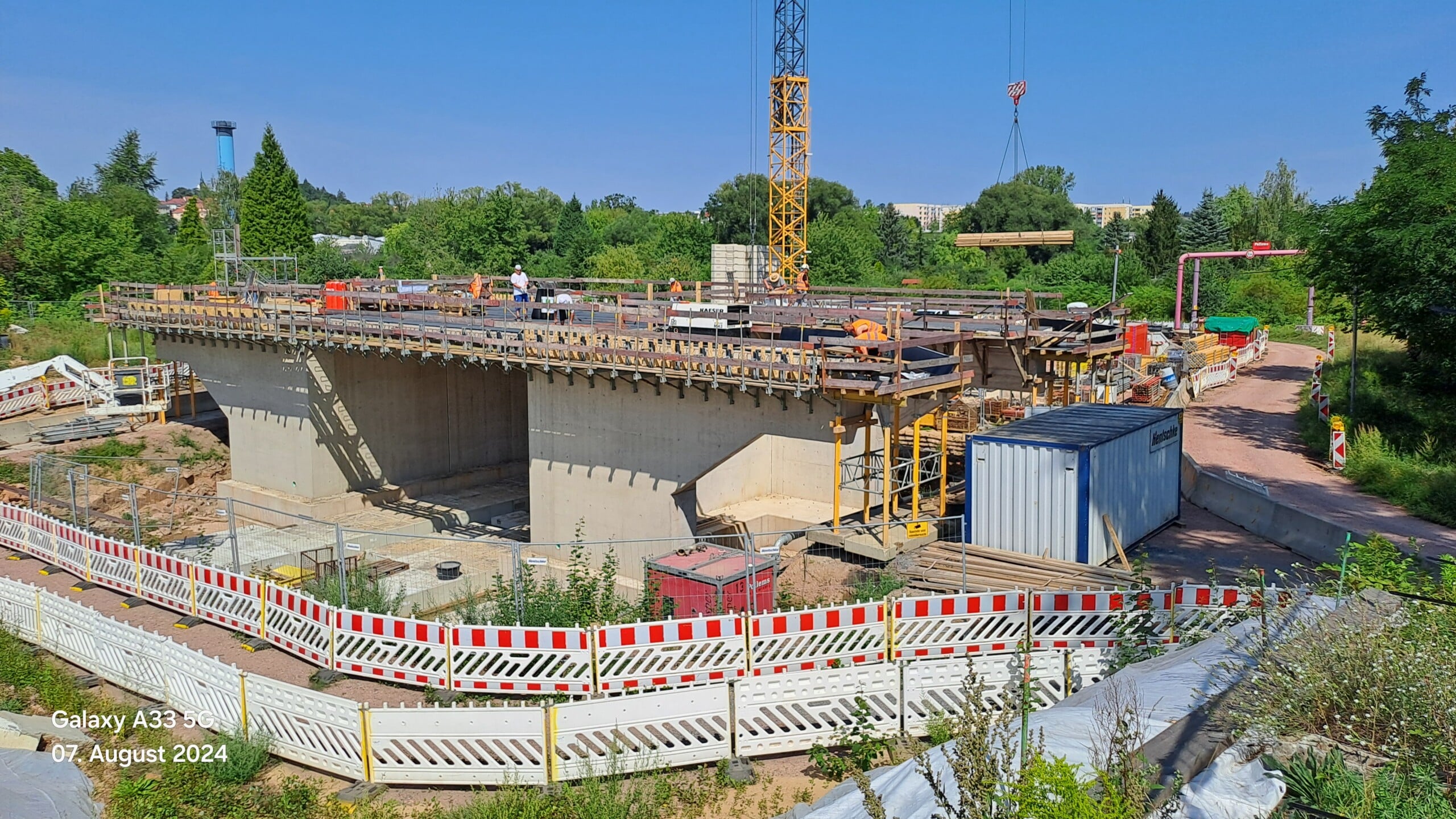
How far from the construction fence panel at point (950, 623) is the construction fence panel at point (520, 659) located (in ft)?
11.8

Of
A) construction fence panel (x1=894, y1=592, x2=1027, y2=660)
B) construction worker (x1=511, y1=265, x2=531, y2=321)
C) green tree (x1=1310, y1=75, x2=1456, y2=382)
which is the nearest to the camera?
construction fence panel (x1=894, y1=592, x2=1027, y2=660)

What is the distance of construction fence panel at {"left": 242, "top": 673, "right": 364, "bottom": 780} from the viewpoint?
10164mm

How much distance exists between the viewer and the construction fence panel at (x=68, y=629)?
1354 cm

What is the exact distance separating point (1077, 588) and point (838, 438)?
4.74 m

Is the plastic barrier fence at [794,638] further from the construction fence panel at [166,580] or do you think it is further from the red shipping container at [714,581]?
the construction fence panel at [166,580]

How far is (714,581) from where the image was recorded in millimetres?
14398

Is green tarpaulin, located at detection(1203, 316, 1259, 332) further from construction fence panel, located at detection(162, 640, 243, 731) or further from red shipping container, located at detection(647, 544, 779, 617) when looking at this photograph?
construction fence panel, located at detection(162, 640, 243, 731)

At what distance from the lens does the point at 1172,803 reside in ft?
19.4

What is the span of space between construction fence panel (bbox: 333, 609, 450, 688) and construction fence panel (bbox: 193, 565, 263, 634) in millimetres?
1992

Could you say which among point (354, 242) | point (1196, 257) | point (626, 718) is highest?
point (354, 242)

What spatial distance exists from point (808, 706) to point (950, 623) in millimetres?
2291

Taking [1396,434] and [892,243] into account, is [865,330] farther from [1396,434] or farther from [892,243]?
[892,243]

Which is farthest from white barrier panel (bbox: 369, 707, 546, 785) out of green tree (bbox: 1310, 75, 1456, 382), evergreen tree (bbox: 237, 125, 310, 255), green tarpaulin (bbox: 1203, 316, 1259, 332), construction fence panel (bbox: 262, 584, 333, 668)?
evergreen tree (bbox: 237, 125, 310, 255)

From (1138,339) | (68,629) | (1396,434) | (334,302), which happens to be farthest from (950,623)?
(1138,339)
